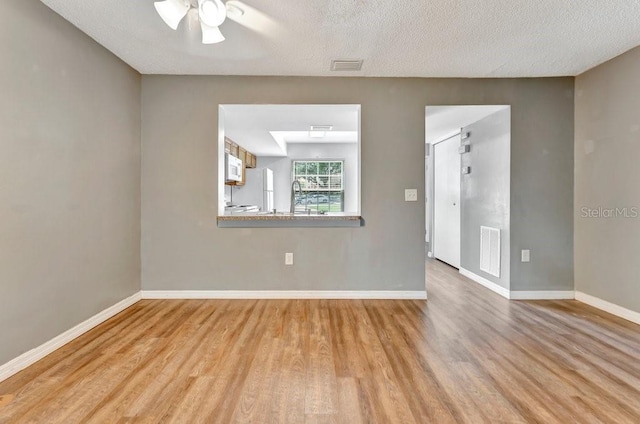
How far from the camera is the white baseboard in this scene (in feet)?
5.97

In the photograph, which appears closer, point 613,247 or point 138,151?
point 613,247

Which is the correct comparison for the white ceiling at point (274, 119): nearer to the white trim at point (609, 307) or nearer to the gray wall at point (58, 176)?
the gray wall at point (58, 176)

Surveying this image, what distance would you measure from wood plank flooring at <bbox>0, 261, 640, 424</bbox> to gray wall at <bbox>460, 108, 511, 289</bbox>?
0.89 m

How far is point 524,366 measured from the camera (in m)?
1.93

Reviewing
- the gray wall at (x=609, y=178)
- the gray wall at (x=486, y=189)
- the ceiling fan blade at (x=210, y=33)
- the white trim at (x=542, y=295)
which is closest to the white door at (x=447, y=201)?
the gray wall at (x=486, y=189)

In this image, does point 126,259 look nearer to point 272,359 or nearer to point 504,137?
point 272,359

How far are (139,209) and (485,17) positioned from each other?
3.46 meters

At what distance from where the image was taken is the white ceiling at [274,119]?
3.35 m

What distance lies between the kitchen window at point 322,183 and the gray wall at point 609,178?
462cm

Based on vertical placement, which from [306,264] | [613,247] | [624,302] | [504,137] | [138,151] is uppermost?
[504,137]

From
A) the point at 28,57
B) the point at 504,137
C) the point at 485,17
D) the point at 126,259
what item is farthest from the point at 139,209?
the point at 504,137

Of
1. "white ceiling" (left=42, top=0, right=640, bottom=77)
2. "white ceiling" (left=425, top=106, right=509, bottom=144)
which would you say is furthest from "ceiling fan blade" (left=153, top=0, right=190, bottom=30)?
"white ceiling" (left=425, top=106, right=509, bottom=144)

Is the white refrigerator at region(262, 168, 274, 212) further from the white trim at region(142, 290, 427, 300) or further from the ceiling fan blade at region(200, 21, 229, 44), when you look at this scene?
→ the ceiling fan blade at region(200, 21, 229, 44)

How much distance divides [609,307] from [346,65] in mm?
3310
